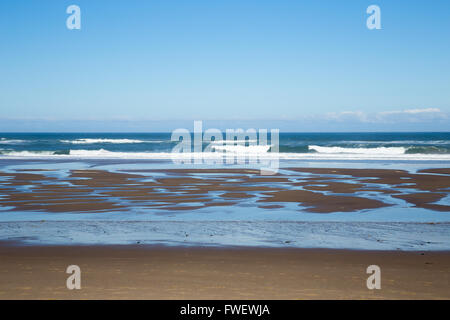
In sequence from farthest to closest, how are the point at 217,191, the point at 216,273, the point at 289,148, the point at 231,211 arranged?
the point at 289,148, the point at 217,191, the point at 231,211, the point at 216,273

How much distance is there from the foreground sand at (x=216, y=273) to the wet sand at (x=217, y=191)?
4500 mm

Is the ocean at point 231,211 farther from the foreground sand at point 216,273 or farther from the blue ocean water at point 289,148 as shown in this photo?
the blue ocean water at point 289,148

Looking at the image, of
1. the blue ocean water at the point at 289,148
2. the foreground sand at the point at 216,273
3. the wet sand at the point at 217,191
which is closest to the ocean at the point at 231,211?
the wet sand at the point at 217,191

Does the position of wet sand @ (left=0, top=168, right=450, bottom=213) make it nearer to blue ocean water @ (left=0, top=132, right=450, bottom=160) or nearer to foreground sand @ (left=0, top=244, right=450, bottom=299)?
foreground sand @ (left=0, top=244, right=450, bottom=299)

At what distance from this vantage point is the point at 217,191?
1514cm

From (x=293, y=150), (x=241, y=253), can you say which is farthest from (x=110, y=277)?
(x=293, y=150)

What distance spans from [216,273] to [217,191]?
926 cm

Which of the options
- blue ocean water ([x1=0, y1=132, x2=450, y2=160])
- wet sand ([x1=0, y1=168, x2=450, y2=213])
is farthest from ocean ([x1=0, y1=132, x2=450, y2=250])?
blue ocean water ([x1=0, y1=132, x2=450, y2=160])

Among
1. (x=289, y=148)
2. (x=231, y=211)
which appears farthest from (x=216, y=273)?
(x=289, y=148)

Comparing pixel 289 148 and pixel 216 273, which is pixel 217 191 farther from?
pixel 289 148

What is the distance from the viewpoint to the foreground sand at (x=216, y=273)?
5.05m

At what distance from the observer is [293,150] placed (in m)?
49.8

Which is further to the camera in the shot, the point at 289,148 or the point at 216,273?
the point at 289,148

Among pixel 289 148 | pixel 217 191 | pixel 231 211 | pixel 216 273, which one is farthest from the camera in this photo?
pixel 289 148
